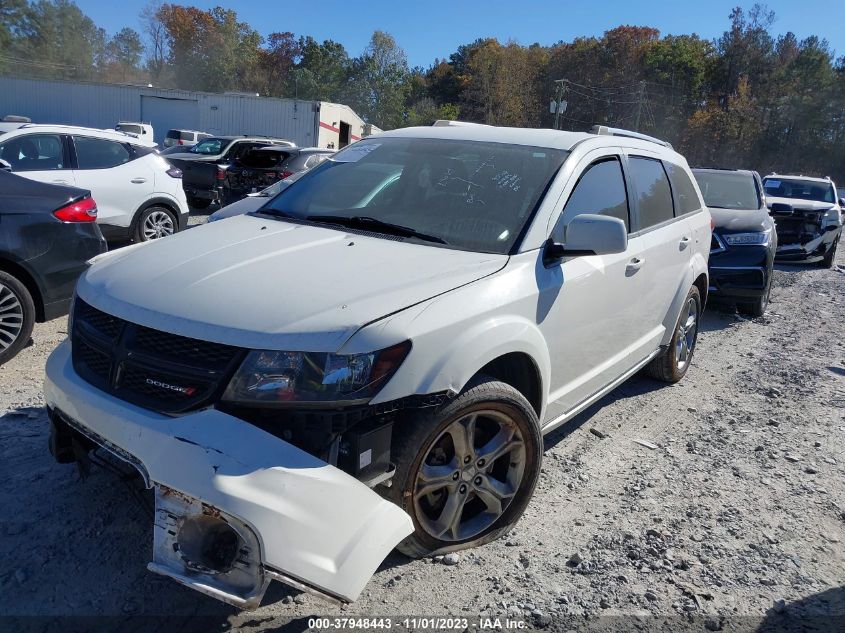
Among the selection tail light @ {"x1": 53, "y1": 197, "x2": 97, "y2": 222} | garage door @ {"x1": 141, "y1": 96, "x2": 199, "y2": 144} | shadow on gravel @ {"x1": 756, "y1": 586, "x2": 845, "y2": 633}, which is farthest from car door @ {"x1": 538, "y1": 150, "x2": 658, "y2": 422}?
garage door @ {"x1": 141, "y1": 96, "x2": 199, "y2": 144}

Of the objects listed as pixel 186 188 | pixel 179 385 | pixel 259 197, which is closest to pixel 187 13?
pixel 186 188

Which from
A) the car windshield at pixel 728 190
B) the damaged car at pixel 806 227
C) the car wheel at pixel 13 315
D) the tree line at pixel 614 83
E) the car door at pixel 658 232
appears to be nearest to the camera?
the car door at pixel 658 232

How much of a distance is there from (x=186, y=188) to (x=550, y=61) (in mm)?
64710

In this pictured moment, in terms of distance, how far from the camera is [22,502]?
10.6 feet

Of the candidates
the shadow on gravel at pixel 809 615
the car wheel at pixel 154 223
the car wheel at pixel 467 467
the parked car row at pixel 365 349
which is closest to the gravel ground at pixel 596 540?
the shadow on gravel at pixel 809 615

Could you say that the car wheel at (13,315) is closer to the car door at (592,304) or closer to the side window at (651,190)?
the car door at (592,304)

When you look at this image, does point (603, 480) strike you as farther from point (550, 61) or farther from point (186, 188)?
point (550, 61)

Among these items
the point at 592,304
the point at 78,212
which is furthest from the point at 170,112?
the point at 592,304

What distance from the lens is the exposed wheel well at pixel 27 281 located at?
190 inches

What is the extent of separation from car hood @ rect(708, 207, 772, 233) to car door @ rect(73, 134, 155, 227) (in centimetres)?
719

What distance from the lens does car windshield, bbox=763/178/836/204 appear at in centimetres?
1424

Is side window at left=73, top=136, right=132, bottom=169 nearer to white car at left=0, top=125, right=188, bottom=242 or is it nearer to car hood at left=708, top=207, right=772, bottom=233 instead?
white car at left=0, top=125, right=188, bottom=242

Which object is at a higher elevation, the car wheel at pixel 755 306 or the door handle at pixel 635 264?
the door handle at pixel 635 264

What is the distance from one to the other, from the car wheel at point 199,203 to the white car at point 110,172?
5.33 meters
